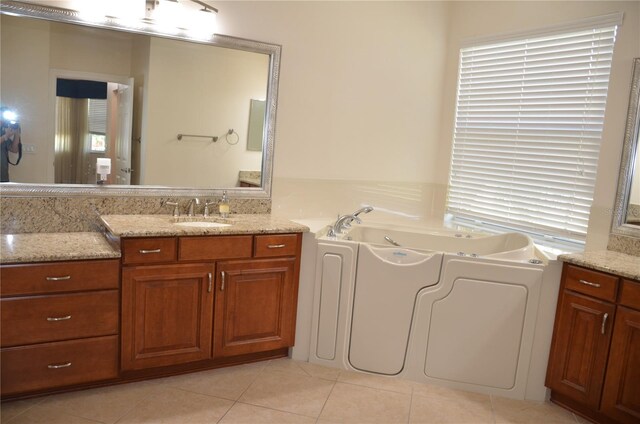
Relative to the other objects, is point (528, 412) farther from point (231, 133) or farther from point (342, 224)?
point (231, 133)

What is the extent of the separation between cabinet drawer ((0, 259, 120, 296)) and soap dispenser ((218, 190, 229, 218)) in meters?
0.78

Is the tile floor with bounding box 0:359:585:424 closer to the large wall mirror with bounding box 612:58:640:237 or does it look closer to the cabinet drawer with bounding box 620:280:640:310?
the cabinet drawer with bounding box 620:280:640:310

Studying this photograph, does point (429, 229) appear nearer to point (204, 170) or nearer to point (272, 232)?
point (272, 232)

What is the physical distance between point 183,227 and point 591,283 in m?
2.02

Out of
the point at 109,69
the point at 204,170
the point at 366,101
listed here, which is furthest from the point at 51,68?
the point at 366,101

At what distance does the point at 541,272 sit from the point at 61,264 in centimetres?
231

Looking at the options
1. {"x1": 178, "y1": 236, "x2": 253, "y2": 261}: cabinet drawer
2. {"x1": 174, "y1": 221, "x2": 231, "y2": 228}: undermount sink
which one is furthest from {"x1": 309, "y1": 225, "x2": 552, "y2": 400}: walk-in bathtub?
{"x1": 174, "y1": 221, "x2": 231, "y2": 228}: undermount sink

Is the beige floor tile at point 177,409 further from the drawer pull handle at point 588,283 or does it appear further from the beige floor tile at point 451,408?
the drawer pull handle at point 588,283

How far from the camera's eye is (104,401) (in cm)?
242

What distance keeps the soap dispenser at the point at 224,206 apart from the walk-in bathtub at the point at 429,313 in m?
0.61

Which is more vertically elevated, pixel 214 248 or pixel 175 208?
pixel 175 208

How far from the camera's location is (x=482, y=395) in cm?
278

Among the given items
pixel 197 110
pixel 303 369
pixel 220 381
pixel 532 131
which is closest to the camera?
pixel 220 381

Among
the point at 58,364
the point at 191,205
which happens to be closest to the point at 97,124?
the point at 191,205
